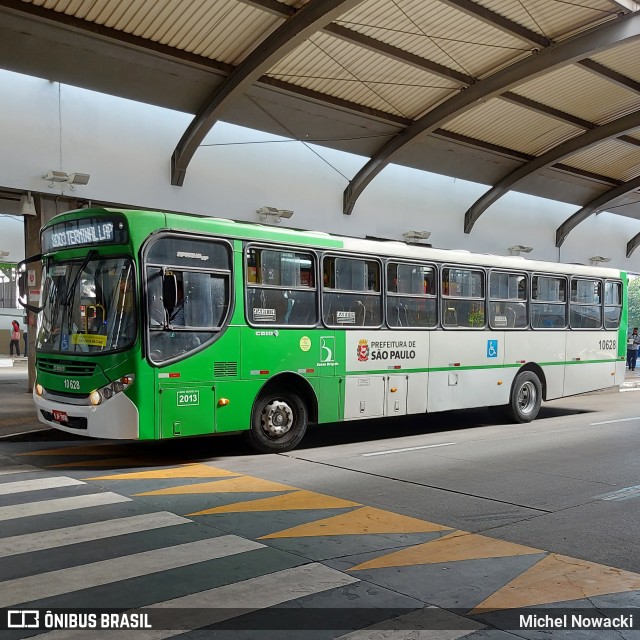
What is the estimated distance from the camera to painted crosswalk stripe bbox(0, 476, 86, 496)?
7746 mm

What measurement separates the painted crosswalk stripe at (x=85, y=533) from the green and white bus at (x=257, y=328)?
2.27 m

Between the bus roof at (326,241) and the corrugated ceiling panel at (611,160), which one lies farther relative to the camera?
the corrugated ceiling panel at (611,160)

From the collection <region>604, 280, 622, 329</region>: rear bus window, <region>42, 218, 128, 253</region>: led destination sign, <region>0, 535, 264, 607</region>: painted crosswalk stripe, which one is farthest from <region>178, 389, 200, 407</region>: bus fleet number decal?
<region>604, 280, 622, 329</region>: rear bus window

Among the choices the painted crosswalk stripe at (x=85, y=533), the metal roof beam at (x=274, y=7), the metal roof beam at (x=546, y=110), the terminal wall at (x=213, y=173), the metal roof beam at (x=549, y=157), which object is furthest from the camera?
the metal roof beam at (x=549, y=157)

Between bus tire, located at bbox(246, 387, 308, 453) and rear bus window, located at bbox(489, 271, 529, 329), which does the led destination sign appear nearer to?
bus tire, located at bbox(246, 387, 308, 453)

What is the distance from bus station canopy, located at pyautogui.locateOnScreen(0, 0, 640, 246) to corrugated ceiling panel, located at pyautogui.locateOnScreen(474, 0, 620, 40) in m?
0.04

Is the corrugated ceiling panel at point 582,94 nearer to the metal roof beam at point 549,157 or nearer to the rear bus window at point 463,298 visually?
the metal roof beam at point 549,157

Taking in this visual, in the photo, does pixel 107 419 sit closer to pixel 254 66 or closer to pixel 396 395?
pixel 396 395

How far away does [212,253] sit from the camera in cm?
970

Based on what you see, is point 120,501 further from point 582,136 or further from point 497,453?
point 582,136

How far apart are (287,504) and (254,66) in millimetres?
10319

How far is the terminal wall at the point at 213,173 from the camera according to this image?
14805mm

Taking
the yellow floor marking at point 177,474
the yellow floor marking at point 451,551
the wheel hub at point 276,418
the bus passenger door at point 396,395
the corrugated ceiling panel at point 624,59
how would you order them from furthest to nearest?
1. the corrugated ceiling panel at point 624,59
2. the bus passenger door at point 396,395
3. the wheel hub at point 276,418
4. the yellow floor marking at point 177,474
5. the yellow floor marking at point 451,551

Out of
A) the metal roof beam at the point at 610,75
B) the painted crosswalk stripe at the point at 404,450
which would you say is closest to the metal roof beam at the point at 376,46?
the metal roof beam at the point at 610,75
